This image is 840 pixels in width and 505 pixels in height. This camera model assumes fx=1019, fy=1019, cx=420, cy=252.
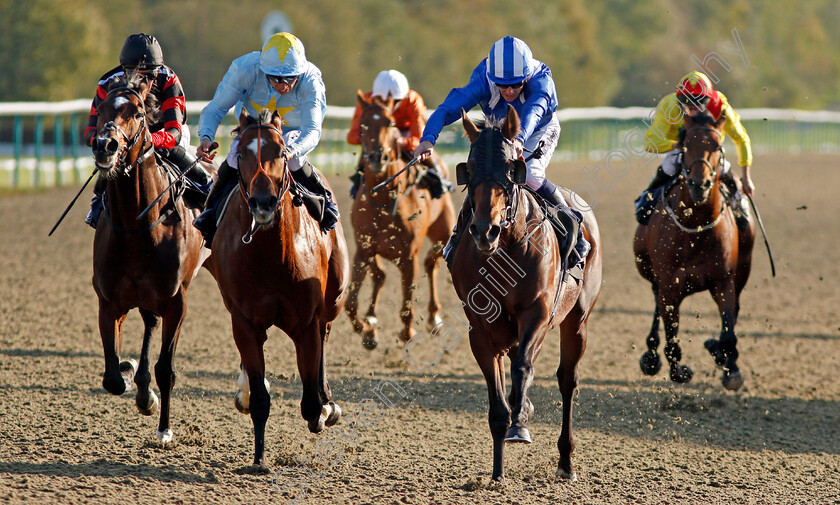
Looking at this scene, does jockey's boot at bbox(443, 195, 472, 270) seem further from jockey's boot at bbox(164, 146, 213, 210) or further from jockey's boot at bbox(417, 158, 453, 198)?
jockey's boot at bbox(417, 158, 453, 198)

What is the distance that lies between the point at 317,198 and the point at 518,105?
1.23m

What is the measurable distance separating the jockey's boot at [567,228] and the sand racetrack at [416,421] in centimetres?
114

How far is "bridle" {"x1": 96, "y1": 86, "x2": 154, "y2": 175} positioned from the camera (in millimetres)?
5188

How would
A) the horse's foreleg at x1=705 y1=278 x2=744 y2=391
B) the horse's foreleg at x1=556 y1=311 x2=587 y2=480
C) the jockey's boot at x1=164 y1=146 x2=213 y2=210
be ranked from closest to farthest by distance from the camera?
the horse's foreleg at x1=556 y1=311 x2=587 y2=480 → the jockey's boot at x1=164 y1=146 x2=213 y2=210 → the horse's foreleg at x1=705 y1=278 x2=744 y2=391

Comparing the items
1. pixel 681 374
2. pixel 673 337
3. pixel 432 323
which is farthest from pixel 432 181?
pixel 681 374

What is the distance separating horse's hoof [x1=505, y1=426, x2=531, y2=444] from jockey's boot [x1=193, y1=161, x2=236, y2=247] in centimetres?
197

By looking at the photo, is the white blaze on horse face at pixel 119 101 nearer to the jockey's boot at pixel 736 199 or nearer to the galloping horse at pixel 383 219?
the galloping horse at pixel 383 219

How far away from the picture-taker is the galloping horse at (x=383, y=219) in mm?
8148

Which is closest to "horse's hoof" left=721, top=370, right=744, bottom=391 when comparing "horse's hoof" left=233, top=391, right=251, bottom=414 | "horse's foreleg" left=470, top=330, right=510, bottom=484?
"horse's foreleg" left=470, top=330, right=510, bottom=484

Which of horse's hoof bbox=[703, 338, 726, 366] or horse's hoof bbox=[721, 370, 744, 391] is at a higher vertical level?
horse's hoof bbox=[703, 338, 726, 366]

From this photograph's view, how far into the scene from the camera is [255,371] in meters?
5.20

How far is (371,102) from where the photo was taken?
8.48 m

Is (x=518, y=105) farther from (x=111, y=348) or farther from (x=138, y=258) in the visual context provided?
(x=111, y=348)

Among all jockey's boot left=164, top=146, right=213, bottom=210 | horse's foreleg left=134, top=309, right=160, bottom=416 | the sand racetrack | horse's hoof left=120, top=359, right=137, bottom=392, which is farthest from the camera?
horse's hoof left=120, top=359, right=137, bottom=392
